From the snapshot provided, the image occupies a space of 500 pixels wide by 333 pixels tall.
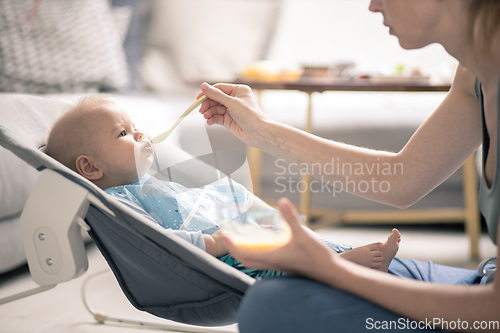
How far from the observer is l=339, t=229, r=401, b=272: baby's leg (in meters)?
0.84

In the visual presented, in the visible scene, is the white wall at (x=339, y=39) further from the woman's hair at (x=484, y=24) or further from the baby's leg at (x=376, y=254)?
the woman's hair at (x=484, y=24)

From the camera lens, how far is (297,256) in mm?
509

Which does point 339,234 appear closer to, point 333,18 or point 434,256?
point 434,256

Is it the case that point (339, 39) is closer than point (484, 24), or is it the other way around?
point (484, 24)

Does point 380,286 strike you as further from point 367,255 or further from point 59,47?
point 59,47

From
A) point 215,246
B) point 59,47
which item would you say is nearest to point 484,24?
point 215,246

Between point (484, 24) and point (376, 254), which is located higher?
point (484, 24)

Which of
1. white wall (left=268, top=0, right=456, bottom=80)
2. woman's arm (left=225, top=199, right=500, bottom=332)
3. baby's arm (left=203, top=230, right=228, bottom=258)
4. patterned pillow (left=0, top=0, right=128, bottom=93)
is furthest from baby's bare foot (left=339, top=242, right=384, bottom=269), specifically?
white wall (left=268, top=0, right=456, bottom=80)

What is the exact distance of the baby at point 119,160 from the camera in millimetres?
924

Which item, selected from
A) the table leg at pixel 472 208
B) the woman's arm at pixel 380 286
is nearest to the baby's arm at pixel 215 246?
the woman's arm at pixel 380 286

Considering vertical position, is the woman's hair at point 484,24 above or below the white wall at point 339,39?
above

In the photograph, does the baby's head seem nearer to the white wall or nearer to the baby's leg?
the baby's leg

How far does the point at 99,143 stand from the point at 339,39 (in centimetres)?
211

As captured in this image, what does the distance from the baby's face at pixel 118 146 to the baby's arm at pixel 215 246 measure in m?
0.24
